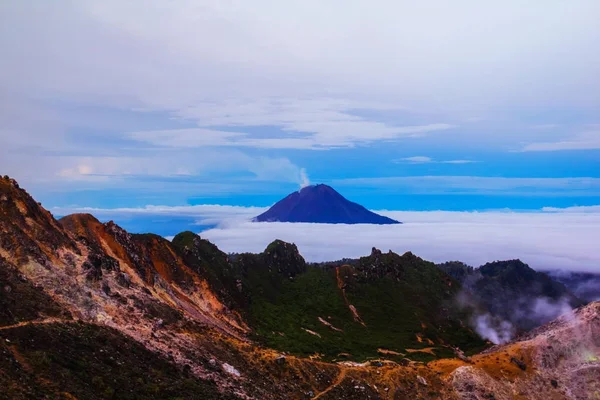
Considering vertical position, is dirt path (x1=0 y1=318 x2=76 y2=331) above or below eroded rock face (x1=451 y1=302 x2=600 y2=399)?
above

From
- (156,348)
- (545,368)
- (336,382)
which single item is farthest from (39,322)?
(545,368)

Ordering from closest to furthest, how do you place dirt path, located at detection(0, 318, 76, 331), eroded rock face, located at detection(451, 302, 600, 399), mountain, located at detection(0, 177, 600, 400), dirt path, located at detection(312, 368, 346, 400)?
mountain, located at detection(0, 177, 600, 400) < dirt path, located at detection(0, 318, 76, 331) < dirt path, located at detection(312, 368, 346, 400) < eroded rock face, located at detection(451, 302, 600, 399)

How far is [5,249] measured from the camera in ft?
275

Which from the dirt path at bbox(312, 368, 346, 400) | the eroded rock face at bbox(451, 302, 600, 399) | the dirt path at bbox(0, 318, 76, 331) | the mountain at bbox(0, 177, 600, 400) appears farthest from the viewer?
the eroded rock face at bbox(451, 302, 600, 399)

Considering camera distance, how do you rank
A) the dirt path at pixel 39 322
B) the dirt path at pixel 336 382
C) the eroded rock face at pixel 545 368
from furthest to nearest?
the eroded rock face at pixel 545 368, the dirt path at pixel 336 382, the dirt path at pixel 39 322

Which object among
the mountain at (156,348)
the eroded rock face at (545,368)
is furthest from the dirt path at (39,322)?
the eroded rock face at (545,368)

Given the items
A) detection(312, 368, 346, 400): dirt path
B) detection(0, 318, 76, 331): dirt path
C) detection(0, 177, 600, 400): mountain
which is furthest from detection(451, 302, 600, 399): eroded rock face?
detection(0, 318, 76, 331): dirt path

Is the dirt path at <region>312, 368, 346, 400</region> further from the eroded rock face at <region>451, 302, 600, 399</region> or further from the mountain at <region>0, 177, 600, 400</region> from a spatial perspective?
the eroded rock face at <region>451, 302, 600, 399</region>

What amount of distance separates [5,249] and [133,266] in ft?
163

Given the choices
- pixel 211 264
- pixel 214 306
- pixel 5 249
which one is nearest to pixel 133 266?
pixel 214 306

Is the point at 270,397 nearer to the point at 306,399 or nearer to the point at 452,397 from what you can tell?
the point at 306,399

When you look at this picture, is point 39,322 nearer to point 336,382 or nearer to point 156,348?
point 156,348

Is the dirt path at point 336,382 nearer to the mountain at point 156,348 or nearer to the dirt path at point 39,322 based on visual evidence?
the mountain at point 156,348

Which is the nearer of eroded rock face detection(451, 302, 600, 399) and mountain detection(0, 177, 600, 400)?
mountain detection(0, 177, 600, 400)
